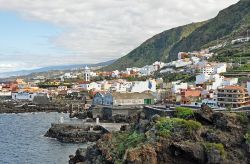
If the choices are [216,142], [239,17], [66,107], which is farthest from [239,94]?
[239,17]

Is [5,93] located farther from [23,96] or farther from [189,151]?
[189,151]

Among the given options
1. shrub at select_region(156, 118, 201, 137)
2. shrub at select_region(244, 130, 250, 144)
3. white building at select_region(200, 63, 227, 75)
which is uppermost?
white building at select_region(200, 63, 227, 75)

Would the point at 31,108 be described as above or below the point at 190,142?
above

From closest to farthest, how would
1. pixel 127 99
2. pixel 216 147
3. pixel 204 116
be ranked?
1. pixel 216 147
2. pixel 204 116
3. pixel 127 99

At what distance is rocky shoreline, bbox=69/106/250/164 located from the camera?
26.7 m

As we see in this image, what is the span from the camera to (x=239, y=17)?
617ft

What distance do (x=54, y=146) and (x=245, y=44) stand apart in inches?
3657

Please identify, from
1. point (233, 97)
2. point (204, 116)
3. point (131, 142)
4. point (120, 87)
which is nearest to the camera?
point (131, 142)

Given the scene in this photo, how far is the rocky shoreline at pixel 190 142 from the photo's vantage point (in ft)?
87.5

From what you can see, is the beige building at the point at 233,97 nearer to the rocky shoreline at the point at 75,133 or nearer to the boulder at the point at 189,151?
the rocky shoreline at the point at 75,133

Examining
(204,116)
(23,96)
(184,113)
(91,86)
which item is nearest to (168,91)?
(91,86)

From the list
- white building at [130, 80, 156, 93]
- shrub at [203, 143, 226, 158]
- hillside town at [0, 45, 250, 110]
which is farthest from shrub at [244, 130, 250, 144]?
white building at [130, 80, 156, 93]

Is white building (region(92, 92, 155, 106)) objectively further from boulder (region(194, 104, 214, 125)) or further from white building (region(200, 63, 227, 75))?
boulder (region(194, 104, 214, 125))

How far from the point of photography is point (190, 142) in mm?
27266
